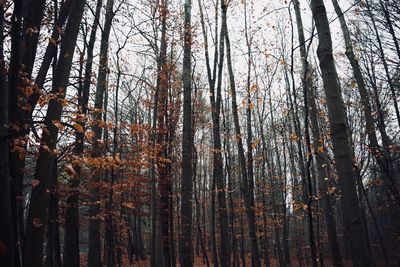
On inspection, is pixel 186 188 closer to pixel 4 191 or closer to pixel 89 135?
pixel 89 135

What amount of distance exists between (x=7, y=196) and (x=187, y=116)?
5.56 m

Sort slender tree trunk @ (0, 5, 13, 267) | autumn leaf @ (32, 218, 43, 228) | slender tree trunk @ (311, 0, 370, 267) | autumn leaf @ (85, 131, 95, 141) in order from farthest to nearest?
autumn leaf @ (32, 218, 43, 228), autumn leaf @ (85, 131, 95, 141), slender tree trunk @ (311, 0, 370, 267), slender tree trunk @ (0, 5, 13, 267)

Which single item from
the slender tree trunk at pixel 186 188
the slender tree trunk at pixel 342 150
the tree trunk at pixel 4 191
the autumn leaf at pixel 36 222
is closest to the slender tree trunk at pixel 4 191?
the tree trunk at pixel 4 191

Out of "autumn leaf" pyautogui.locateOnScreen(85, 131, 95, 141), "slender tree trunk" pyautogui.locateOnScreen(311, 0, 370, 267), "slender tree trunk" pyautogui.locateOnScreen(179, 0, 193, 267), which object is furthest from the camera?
"slender tree trunk" pyautogui.locateOnScreen(179, 0, 193, 267)

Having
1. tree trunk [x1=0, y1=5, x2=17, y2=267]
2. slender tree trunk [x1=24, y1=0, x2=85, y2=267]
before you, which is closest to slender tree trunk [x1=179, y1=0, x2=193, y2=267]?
slender tree trunk [x1=24, y1=0, x2=85, y2=267]

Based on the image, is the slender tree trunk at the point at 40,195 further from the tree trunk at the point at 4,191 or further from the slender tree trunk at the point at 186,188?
the slender tree trunk at the point at 186,188

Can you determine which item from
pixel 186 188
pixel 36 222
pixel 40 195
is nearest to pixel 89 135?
pixel 40 195

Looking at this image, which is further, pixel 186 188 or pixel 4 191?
pixel 186 188

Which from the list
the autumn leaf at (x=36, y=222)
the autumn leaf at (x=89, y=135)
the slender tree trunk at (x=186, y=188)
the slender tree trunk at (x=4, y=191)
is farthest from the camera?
the slender tree trunk at (x=186, y=188)

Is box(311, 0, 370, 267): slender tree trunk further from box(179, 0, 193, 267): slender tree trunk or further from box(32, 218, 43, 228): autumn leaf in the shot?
box(179, 0, 193, 267): slender tree trunk

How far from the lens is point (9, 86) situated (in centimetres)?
259

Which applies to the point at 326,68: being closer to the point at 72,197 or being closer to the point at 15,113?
the point at 15,113

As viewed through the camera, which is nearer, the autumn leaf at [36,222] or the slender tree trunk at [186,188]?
the autumn leaf at [36,222]

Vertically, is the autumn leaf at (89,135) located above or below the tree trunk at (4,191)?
above
